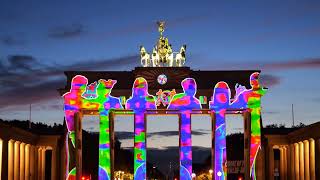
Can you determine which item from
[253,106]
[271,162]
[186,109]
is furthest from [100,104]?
[271,162]

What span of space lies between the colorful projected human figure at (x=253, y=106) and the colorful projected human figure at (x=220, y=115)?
95cm

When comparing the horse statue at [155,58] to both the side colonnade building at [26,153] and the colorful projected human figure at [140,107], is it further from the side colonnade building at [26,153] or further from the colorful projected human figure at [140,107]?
the side colonnade building at [26,153]

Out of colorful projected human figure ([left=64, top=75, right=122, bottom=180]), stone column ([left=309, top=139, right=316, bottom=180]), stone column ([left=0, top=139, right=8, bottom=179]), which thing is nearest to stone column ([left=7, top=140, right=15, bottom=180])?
stone column ([left=0, top=139, right=8, bottom=179])

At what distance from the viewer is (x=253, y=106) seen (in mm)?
73000

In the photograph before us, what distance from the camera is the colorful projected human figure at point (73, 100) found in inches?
2864

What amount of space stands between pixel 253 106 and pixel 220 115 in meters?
3.23

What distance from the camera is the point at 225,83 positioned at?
7350 centimetres

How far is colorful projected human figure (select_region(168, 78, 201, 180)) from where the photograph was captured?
73000 millimetres

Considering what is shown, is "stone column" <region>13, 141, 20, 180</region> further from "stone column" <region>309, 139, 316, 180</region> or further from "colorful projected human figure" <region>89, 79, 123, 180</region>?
"stone column" <region>309, 139, 316, 180</region>

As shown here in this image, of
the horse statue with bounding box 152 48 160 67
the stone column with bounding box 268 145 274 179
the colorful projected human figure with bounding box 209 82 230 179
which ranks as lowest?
the stone column with bounding box 268 145 274 179

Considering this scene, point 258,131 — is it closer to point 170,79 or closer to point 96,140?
point 170,79

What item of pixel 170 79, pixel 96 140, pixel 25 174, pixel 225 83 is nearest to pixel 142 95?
pixel 170 79

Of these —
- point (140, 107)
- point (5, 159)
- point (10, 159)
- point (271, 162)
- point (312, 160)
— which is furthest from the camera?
point (271, 162)

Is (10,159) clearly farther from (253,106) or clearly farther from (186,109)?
(253,106)
